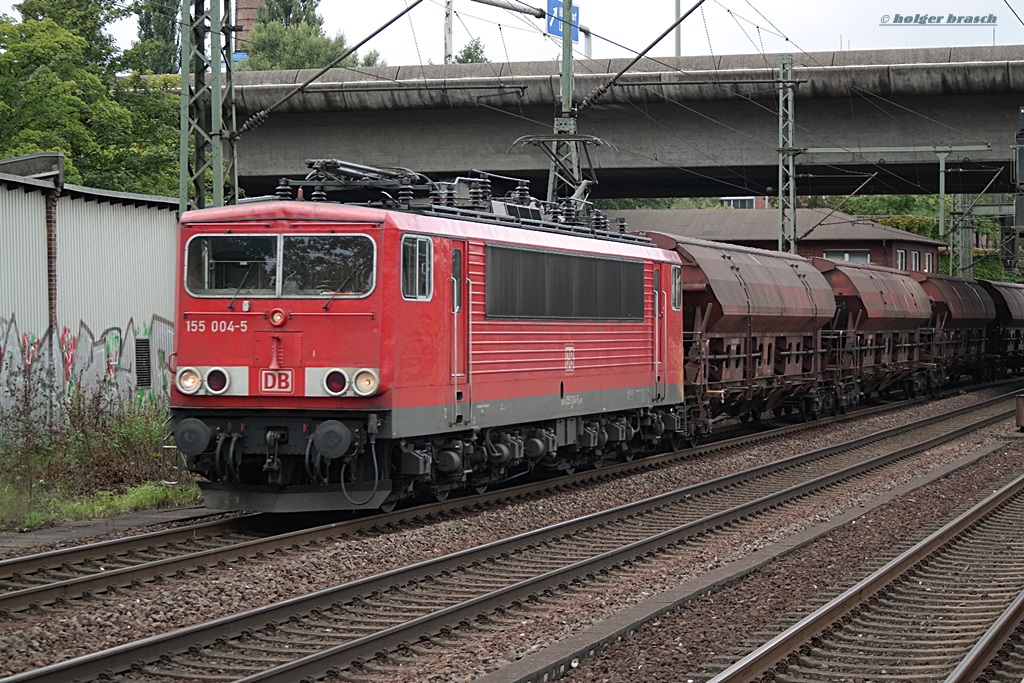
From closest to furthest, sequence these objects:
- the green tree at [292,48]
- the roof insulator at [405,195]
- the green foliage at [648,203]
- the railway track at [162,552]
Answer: the railway track at [162,552]
the roof insulator at [405,195]
the green foliage at [648,203]
the green tree at [292,48]

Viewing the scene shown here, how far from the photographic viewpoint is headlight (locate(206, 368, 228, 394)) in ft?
44.5

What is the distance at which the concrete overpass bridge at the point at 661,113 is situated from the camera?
3566cm

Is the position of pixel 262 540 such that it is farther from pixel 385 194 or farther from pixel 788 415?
pixel 788 415

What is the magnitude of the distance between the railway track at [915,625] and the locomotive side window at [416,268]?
5189 mm

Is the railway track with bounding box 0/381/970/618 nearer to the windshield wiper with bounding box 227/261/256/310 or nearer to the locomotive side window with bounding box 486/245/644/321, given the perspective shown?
the windshield wiper with bounding box 227/261/256/310

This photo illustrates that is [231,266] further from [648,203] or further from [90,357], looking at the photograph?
[648,203]

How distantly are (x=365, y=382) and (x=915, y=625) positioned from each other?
5662mm

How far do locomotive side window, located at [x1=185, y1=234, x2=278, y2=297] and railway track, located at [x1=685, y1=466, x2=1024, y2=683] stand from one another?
641 centimetres

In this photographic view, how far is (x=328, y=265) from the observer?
13.6 metres

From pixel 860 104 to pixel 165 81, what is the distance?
1847cm

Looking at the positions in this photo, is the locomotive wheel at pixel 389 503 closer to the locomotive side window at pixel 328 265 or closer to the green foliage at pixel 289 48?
the locomotive side window at pixel 328 265

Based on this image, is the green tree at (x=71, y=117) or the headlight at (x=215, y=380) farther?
the green tree at (x=71, y=117)

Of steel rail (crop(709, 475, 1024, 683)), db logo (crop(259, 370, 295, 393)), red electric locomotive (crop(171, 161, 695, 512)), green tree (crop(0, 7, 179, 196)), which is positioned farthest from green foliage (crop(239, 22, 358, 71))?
steel rail (crop(709, 475, 1024, 683))

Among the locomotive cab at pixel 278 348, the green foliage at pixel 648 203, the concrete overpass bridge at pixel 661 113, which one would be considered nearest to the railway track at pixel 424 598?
the locomotive cab at pixel 278 348
